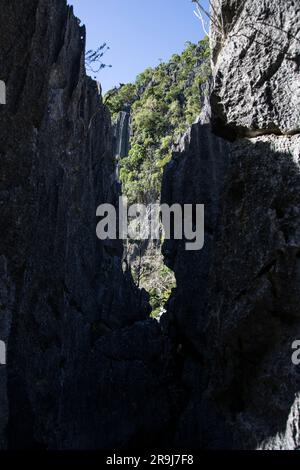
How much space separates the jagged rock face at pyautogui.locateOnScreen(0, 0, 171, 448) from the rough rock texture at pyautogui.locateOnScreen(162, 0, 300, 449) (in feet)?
10.6

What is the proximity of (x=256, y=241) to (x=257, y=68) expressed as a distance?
8.07 feet

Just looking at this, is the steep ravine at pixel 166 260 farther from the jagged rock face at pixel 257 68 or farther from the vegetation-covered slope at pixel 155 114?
the vegetation-covered slope at pixel 155 114

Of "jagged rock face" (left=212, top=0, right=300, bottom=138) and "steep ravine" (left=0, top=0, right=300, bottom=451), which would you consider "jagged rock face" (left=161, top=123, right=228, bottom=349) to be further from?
"jagged rock face" (left=212, top=0, right=300, bottom=138)

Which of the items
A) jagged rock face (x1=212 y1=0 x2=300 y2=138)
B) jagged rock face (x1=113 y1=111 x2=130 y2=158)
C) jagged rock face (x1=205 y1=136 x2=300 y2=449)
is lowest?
jagged rock face (x1=205 y1=136 x2=300 y2=449)

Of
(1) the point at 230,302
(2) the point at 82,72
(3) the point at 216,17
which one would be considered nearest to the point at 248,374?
(1) the point at 230,302

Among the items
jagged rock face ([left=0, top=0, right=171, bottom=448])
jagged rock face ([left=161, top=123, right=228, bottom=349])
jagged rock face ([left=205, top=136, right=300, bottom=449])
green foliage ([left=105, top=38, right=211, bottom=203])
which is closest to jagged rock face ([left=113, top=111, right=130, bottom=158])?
green foliage ([left=105, top=38, right=211, bottom=203])

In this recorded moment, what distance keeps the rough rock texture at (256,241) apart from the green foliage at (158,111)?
36.9m

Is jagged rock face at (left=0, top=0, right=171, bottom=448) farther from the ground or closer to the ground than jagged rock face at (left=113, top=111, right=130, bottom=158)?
closer to the ground

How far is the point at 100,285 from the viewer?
17562 mm

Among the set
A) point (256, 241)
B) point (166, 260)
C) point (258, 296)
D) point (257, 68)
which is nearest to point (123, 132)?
point (166, 260)

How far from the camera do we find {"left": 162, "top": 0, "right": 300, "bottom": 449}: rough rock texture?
6379 millimetres

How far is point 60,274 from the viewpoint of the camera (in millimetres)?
12891

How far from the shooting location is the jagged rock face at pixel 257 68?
276 inches
